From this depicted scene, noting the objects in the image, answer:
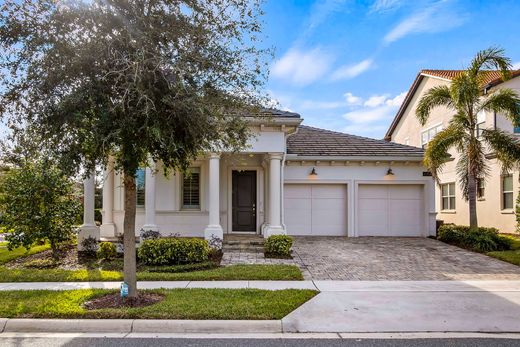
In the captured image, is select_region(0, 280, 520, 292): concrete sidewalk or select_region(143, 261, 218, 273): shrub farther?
select_region(143, 261, 218, 273): shrub

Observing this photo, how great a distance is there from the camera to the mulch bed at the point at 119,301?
256 inches

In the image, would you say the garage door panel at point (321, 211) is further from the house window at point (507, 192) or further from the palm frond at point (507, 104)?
the house window at point (507, 192)

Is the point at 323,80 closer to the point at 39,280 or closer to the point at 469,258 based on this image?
the point at 469,258

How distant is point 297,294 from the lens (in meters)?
7.19

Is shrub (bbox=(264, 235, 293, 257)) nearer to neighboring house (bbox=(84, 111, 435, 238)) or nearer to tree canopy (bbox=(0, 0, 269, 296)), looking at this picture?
neighboring house (bbox=(84, 111, 435, 238))

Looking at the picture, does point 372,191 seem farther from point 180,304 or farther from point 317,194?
point 180,304

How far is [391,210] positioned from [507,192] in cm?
560

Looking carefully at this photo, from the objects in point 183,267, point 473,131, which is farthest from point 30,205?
point 473,131

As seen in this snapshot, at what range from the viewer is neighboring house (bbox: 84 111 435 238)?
14766mm

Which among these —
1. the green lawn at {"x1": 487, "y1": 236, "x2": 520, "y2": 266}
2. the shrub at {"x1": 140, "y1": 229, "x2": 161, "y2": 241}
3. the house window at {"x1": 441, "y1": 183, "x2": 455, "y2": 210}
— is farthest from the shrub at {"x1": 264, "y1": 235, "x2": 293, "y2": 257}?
the house window at {"x1": 441, "y1": 183, "x2": 455, "y2": 210}

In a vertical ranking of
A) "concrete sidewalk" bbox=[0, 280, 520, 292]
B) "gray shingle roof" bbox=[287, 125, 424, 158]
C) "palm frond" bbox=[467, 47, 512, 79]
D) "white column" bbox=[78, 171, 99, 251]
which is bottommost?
"concrete sidewalk" bbox=[0, 280, 520, 292]

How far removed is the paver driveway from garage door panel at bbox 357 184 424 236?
1.31 metres

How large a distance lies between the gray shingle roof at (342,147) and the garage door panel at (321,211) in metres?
1.33

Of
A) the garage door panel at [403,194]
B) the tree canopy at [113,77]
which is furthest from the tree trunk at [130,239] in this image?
the garage door panel at [403,194]
